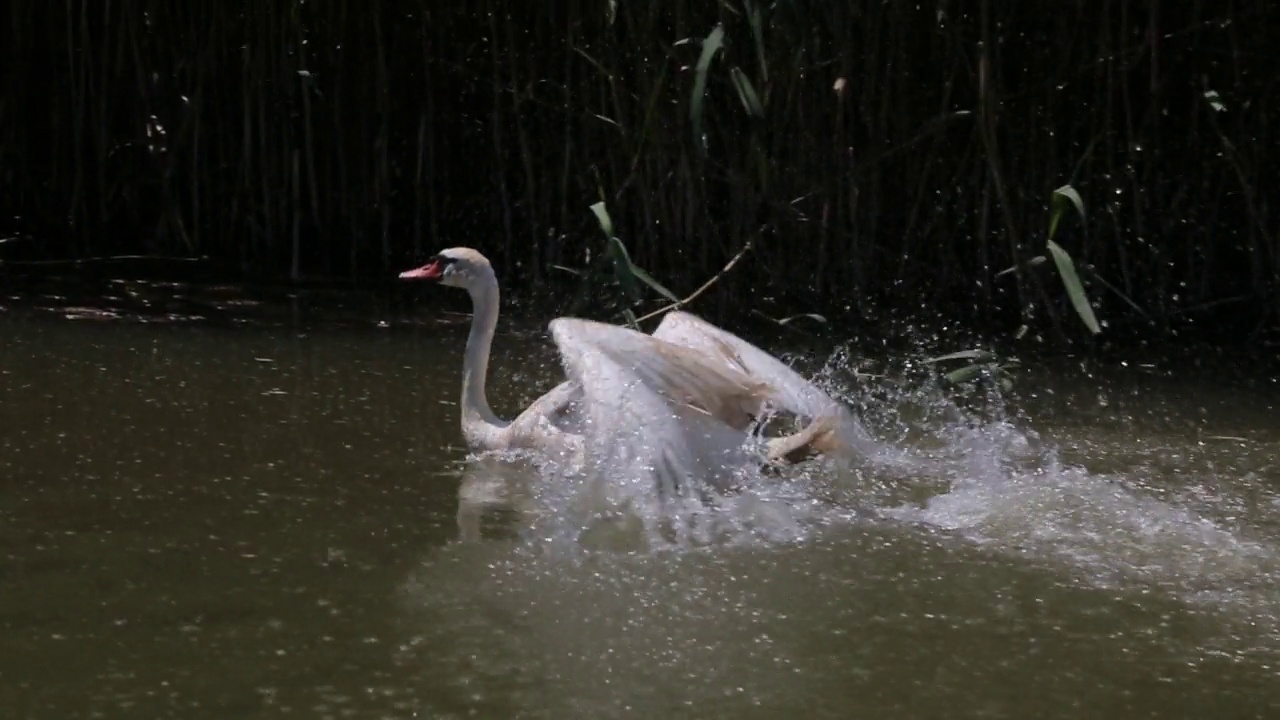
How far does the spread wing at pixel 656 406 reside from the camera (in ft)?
14.4

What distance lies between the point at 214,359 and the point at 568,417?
4.66 ft

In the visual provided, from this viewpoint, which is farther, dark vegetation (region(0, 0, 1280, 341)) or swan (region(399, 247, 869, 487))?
dark vegetation (region(0, 0, 1280, 341))

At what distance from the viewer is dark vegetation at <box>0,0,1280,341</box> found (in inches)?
254

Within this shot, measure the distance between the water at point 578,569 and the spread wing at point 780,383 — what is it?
0.43ft

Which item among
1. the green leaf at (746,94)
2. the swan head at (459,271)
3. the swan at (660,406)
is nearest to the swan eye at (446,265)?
the swan head at (459,271)

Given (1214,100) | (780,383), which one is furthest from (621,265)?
(1214,100)

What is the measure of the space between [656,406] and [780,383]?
1.81 feet

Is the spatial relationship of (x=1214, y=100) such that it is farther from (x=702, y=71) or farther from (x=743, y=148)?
(x=702, y=71)

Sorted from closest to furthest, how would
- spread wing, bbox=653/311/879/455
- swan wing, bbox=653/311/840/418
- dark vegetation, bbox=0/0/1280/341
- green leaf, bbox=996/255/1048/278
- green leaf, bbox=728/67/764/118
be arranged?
spread wing, bbox=653/311/879/455 → swan wing, bbox=653/311/840/418 → green leaf, bbox=728/67/764/118 → green leaf, bbox=996/255/1048/278 → dark vegetation, bbox=0/0/1280/341

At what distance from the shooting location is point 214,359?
18.3 ft

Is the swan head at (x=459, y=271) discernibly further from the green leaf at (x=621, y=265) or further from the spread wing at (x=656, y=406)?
the spread wing at (x=656, y=406)

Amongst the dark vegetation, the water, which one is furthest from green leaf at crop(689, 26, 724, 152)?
the water

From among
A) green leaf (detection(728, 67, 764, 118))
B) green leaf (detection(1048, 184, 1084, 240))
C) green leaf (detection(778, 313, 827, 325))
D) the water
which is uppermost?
green leaf (detection(728, 67, 764, 118))

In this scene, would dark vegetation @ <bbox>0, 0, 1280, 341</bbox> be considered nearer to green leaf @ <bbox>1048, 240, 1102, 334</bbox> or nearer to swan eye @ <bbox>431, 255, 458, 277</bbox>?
green leaf @ <bbox>1048, 240, 1102, 334</bbox>
